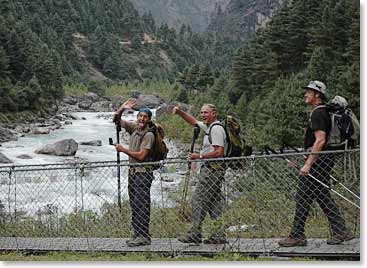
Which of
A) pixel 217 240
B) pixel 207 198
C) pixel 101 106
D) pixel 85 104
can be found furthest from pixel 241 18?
pixel 217 240

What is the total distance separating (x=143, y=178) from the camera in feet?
13.0

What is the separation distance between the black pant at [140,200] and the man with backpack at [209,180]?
29cm

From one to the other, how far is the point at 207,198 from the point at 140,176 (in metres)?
0.50

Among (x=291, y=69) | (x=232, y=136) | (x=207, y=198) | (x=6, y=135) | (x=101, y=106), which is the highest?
(x=232, y=136)

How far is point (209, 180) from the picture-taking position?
12.6 feet

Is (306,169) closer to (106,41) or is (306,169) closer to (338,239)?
(338,239)

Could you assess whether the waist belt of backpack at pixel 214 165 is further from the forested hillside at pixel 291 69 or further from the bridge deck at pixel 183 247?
the forested hillside at pixel 291 69

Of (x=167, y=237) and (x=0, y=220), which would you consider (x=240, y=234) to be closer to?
(x=167, y=237)

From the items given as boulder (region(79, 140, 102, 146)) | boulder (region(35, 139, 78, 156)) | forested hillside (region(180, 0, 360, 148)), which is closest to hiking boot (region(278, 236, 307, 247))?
forested hillside (region(180, 0, 360, 148))

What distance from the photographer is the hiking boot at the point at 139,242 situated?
13.0 ft

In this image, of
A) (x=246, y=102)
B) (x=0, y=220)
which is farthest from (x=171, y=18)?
(x=0, y=220)

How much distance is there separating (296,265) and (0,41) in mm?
34630

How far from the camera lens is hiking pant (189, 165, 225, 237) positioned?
150 inches

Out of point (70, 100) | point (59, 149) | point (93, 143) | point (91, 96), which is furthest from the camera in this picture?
point (91, 96)
